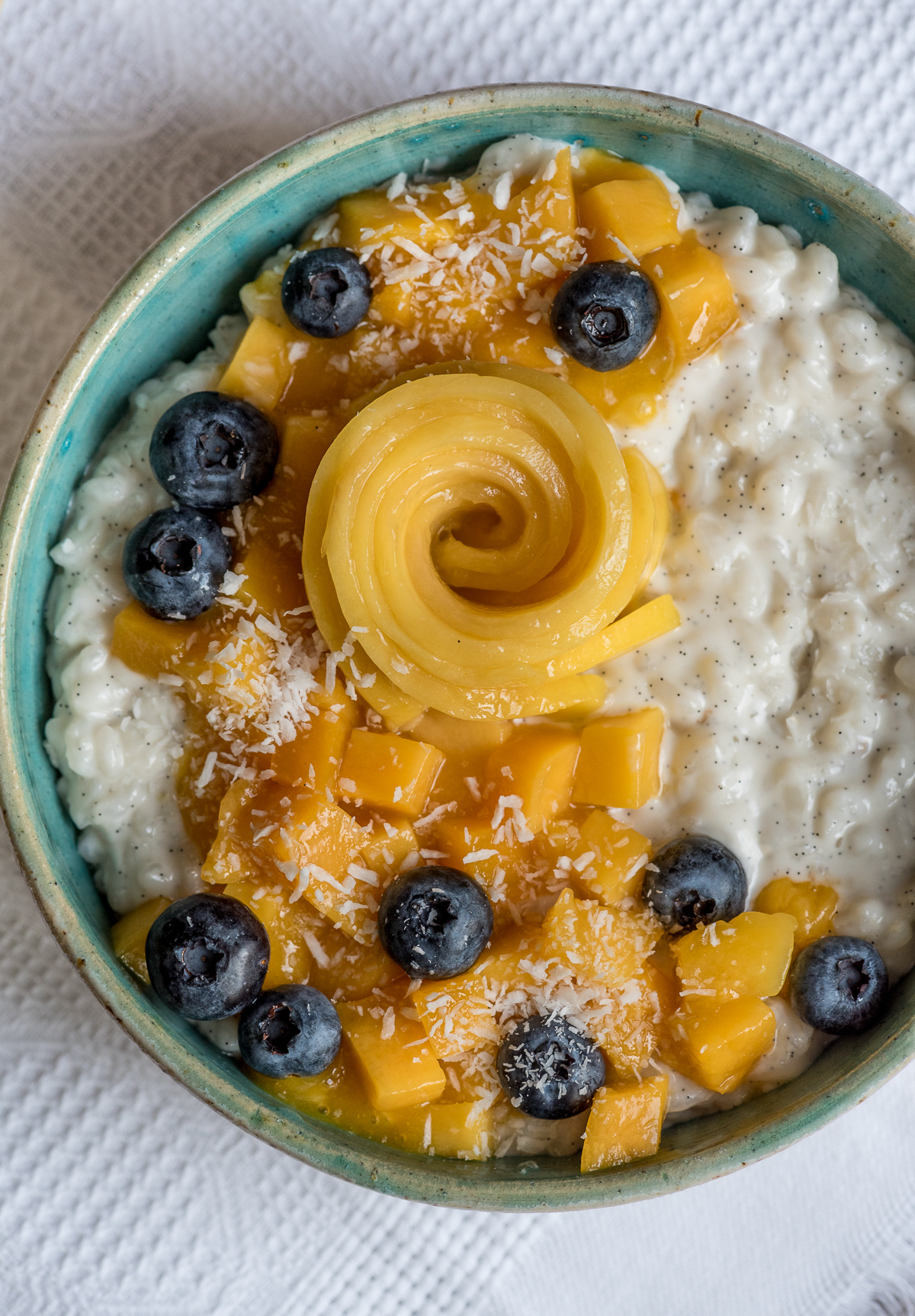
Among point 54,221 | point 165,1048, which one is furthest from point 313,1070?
point 54,221

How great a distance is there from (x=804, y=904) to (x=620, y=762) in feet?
1.45

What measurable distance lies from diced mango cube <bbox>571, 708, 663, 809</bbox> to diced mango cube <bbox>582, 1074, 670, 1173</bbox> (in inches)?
19.4

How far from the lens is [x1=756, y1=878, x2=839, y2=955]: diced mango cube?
1974mm

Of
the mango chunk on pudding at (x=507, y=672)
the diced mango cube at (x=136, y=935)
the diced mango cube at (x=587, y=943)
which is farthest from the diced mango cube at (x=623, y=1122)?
the diced mango cube at (x=136, y=935)

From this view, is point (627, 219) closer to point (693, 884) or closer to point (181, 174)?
point (181, 174)

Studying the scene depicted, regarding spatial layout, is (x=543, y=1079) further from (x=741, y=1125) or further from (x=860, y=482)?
(x=860, y=482)

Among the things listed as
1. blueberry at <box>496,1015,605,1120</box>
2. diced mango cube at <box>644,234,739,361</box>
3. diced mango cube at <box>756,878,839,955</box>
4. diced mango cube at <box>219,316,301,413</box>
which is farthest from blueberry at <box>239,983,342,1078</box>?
diced mango cube at <box>644,234,739,361</box>

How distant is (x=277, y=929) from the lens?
1.93 m

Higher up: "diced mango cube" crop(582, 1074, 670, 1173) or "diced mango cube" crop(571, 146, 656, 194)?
"diced mango cube" crop(571, 146, 656, 194)

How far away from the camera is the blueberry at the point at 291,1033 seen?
71.7 inches

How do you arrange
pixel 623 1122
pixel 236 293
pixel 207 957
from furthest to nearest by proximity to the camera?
pixel 236 293
pixel 623 1122
pixel 207 957

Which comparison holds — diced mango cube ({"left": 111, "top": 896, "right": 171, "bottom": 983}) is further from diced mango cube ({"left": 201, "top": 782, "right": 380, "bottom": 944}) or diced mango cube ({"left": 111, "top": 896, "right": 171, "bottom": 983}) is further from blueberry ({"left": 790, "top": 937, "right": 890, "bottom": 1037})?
blueberry ({"left": 790, "top": 937, "right": 890, "bottom": 1037})

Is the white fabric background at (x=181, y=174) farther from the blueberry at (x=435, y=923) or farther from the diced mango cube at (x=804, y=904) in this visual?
the diced mango cube at (x=804, y=904)

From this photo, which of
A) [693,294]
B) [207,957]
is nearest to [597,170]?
[693,294]
